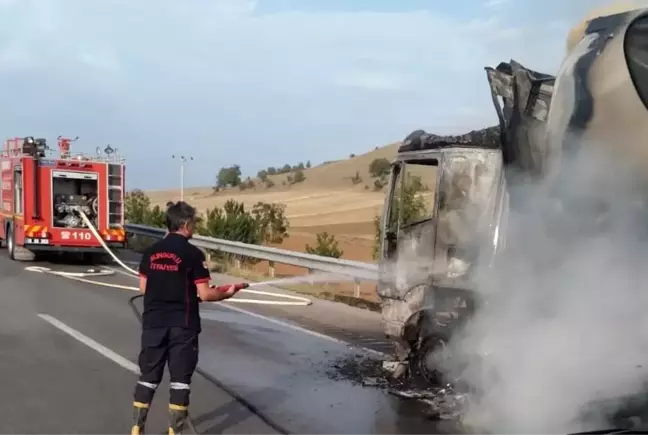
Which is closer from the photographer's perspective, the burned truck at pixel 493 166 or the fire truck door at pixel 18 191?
the burned truck at pixel 493 166

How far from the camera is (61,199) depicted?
17703 mm

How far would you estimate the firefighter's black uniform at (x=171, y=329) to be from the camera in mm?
5035

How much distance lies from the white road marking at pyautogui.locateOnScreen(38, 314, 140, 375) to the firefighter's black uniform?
2.34m

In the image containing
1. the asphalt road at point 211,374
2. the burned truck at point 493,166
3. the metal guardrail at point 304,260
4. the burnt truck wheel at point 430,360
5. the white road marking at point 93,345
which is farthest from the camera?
the metal guardrail at point 304,260

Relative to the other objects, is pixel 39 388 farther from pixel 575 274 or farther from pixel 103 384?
pixel 575 274

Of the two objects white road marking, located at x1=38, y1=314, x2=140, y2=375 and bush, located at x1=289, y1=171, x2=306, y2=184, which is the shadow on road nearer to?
white road marking, located at x1=38, y1=314, x2=140, y2=375

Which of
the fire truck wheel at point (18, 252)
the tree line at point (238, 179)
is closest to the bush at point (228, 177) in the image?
the tree line at point (238, 179)

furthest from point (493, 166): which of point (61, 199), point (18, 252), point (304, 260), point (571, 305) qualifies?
point (18, 252)

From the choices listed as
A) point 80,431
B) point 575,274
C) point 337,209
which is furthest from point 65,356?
point 337,209

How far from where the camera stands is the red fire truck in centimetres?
1709

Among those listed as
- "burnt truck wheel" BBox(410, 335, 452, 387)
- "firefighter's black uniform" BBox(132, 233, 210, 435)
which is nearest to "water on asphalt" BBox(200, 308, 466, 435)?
"burnt truck wheel" BBox(410, 335, 452, 387)

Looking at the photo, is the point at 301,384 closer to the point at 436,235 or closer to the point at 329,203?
the point at 436,235

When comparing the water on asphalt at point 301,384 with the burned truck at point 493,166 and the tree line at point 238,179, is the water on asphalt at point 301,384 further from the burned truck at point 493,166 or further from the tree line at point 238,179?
the tree line at point 238,179

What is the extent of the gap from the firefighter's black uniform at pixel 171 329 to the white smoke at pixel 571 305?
226cm
